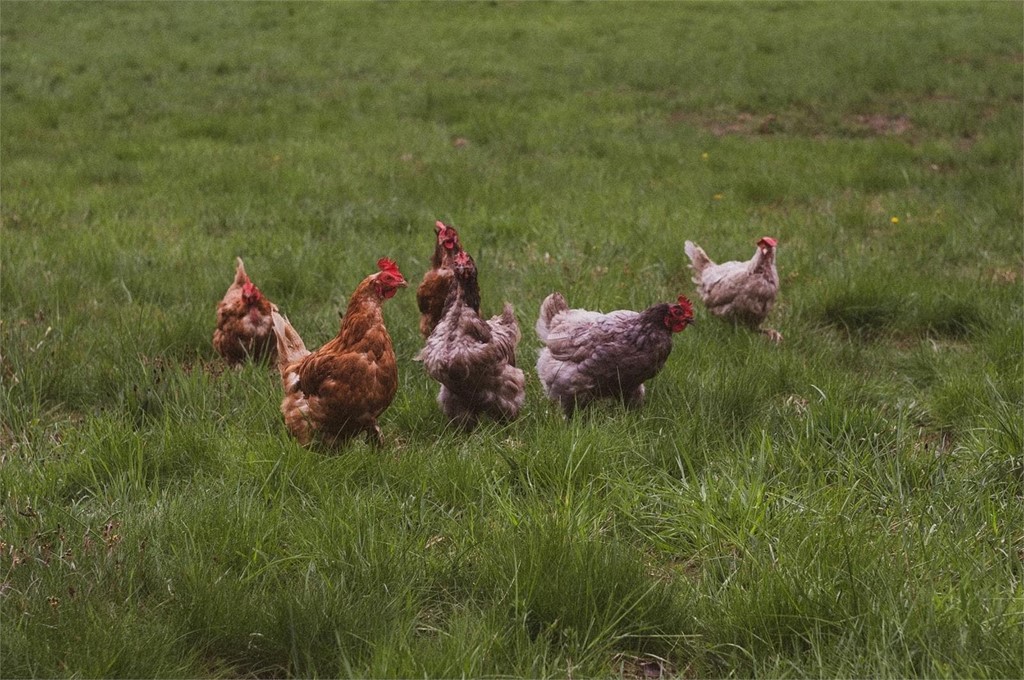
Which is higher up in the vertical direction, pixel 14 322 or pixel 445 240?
pixel 445 240

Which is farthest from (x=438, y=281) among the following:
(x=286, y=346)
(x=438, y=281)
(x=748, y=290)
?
(x=748, y=290)

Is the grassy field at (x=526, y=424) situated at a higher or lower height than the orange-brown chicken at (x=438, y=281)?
lower

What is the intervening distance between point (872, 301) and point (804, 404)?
62.5 inches

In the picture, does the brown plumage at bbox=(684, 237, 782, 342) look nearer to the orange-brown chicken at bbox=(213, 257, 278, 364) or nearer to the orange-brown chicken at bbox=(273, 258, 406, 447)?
the orange-brown chicken at bbox=(273, 258, 406, 447)

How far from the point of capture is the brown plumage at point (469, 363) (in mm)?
3760

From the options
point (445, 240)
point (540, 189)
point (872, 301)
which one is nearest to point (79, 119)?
point (540, 189)

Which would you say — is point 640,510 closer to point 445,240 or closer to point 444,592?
point 444,592

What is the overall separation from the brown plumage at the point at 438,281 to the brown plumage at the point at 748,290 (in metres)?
1.55

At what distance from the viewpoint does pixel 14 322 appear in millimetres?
4816

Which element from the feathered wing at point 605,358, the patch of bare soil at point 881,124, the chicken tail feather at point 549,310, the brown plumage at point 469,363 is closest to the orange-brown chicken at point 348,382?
the brown plumage at point 469,363

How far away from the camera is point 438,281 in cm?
447

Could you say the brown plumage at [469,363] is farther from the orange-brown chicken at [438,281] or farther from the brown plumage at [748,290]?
the brown plumage at [748,290]

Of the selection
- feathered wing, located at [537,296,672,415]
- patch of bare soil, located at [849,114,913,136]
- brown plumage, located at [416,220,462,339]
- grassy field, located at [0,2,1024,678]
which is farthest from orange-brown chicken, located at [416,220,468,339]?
patch of bare soil, located at [849,114,913,136]

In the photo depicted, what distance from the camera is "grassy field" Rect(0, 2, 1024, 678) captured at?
248cm
